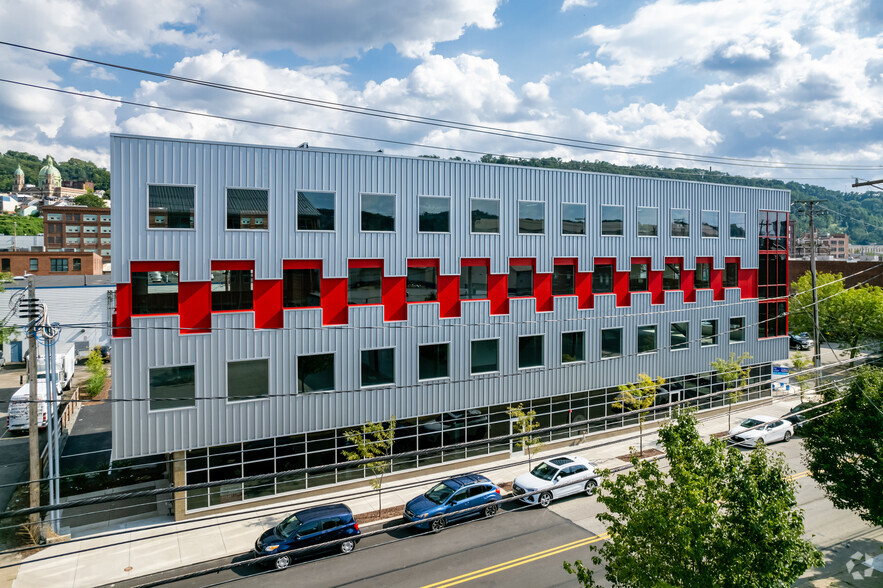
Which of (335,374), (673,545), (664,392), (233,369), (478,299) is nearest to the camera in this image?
(673,545)

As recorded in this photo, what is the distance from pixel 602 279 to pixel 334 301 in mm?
13226

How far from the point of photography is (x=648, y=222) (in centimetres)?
2852

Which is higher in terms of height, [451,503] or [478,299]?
[478,299]

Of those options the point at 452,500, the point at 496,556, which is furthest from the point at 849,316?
the point at 496,556

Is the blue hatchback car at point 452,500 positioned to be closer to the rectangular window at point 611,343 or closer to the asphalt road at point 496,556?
the asphalt road at point 496,556

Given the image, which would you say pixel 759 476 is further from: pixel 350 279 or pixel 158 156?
pixel 158 156

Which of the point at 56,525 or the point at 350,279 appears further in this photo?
the point at 350,279

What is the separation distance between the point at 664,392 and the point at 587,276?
307 inches

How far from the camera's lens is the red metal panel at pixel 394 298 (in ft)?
74.9

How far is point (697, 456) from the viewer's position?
11.2 m

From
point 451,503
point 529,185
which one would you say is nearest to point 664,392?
point 529,185

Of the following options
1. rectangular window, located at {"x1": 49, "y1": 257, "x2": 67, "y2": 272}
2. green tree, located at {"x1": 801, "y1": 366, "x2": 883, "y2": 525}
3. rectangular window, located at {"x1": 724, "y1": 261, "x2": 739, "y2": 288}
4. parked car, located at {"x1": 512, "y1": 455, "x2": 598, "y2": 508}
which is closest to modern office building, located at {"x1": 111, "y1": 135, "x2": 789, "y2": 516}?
rectangular window, located at {"x1": 724, "y1": 261, "x2": 739, "y2": 288}

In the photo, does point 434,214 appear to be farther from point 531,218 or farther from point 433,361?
point 433,361

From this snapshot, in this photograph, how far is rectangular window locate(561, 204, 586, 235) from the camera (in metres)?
26.2
